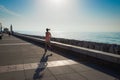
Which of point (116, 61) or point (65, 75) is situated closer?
point (65, 75)

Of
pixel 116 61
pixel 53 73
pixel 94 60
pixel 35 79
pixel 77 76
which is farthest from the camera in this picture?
pixel 94 60

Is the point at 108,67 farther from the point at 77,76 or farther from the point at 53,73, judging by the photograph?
the point at 53,73

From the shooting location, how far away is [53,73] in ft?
17.0

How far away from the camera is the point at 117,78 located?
15.1 ft

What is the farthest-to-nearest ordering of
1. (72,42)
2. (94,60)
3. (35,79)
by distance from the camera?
(72,42) < (94,60) < (35,79)

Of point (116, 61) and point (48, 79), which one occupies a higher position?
point (116, 61)

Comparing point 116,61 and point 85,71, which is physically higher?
point 116,61

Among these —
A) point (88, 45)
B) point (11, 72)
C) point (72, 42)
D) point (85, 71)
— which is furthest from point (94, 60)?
point (72, 42)

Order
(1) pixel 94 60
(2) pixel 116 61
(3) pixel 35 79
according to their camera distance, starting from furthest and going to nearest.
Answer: (1) pixel 94 60 → (2) pixel 116 61 → (3) pixel 35 79

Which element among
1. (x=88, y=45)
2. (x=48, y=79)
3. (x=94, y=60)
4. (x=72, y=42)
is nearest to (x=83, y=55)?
(x=94, y=60)

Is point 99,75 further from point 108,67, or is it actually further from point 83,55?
point 83,55

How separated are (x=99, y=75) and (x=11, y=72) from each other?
11.9 feet

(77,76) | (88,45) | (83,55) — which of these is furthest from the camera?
(88,45)

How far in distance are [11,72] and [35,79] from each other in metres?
1.37
